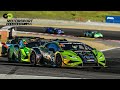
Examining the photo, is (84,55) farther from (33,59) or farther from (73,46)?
(33,59)

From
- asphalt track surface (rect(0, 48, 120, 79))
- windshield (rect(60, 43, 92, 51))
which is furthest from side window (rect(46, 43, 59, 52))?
asphalt track surface (rect(0, 48, 120, 79))

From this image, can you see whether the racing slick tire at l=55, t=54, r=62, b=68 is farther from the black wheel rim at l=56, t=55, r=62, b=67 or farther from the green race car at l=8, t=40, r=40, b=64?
the green race car at l=8, t=40, r=40, b=64

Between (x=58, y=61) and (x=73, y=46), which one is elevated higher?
(x=73, y=46)

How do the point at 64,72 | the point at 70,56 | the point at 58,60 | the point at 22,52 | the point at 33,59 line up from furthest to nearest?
1. the point at 22,52
2. the point at 33,59
3. the point at 58,60
4. the point at 70,56
5. the point at 64,72

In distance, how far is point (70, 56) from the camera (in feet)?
54.1

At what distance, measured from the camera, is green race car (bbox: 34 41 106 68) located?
16.5m

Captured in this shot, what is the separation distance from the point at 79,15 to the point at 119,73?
87870mm

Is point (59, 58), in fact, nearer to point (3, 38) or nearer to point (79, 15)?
point (3, 38)

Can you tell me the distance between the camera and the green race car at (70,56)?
1645 centimetres

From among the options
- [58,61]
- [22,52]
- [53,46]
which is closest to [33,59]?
A: [22,52]
